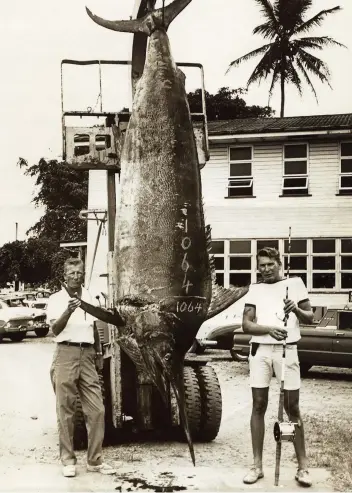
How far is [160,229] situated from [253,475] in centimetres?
206

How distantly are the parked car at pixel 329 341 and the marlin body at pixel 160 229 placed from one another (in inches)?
300

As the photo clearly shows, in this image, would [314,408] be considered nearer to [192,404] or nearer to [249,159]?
[192,404]

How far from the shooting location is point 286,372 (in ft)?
16.9

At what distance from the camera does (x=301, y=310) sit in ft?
16.7

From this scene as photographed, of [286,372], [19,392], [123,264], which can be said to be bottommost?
[19,392]

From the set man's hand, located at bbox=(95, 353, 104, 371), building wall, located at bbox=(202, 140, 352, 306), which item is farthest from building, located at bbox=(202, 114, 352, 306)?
man's hand, located at bbox=(95, 353, 104, 371)

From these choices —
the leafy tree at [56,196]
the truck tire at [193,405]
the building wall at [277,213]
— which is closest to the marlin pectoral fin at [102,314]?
the truck tire at [193,405]

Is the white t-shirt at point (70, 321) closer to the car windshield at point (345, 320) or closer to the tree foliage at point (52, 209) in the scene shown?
the car windshield at point (345, 320)

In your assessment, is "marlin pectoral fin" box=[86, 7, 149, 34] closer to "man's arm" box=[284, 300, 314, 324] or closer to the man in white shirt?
the man in white shirt

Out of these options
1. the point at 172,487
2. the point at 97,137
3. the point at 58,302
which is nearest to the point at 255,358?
the point at 172,487

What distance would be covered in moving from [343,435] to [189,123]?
4.15 m

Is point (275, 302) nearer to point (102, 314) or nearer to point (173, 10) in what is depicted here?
point (102, 314)

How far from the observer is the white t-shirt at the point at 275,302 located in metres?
5.17

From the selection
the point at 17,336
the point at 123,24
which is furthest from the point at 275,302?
the point at 17,336
